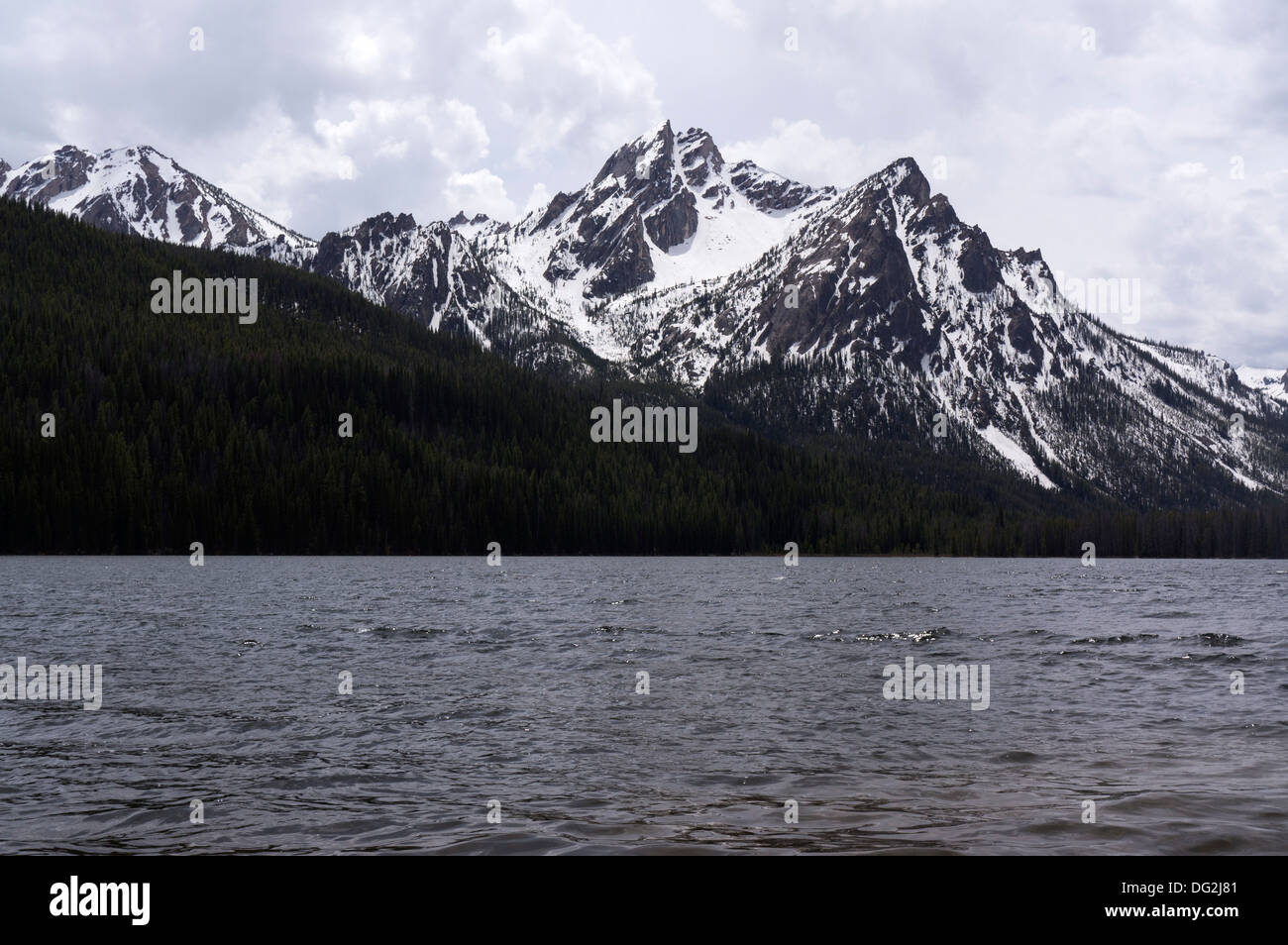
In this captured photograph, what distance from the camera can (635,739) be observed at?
25.2m

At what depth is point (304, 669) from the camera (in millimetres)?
36781

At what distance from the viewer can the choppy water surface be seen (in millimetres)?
17125

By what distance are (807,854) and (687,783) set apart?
548 centimetres

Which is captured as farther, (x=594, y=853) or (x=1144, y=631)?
(x=1144, y=631)

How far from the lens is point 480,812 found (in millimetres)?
18219

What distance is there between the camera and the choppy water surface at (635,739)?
56.2 ft

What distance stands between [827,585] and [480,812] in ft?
297
